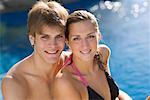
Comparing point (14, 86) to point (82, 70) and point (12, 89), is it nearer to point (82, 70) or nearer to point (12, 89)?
point (12, 89)

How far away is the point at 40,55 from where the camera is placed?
265 cm

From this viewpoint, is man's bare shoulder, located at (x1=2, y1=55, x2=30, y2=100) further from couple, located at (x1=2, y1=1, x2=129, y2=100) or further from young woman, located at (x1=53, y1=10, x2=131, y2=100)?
young woman, located at (x1=53, y1=10, x2=131, y2=100)

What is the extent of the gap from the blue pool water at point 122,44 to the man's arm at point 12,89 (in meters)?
3.41

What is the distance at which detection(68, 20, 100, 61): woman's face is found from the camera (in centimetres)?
249

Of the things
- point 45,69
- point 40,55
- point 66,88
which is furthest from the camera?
point 45,69

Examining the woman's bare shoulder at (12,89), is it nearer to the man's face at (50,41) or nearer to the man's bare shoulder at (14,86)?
the man's bare shoulder at (14,86)

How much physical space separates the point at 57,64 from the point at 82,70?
23 centimetres

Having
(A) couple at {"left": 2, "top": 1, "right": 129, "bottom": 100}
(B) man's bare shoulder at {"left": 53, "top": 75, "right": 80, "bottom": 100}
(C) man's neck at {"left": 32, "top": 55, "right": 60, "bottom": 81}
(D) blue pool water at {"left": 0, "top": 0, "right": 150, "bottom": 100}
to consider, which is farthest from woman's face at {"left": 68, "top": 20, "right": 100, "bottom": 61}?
(D) blue pool water at {"left": 0, "top": 0, "right": 150, "bottom": 100}

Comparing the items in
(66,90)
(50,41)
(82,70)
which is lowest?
(66,90)

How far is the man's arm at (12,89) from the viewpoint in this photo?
8.17 ft

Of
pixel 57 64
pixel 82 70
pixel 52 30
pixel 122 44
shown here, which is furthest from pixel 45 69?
pixel 122 44

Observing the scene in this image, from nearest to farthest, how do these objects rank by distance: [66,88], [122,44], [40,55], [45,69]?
[66,88] < [40,55] < [45,69] < [122,44]

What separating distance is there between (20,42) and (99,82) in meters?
5.90

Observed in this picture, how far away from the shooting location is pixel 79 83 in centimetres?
260
